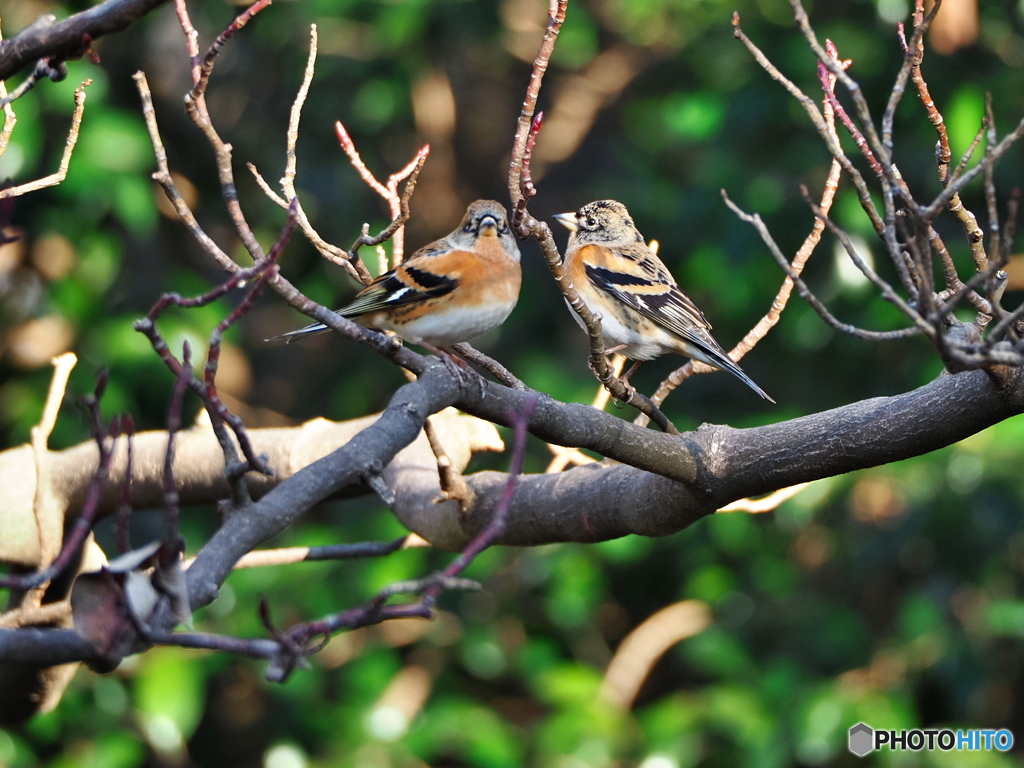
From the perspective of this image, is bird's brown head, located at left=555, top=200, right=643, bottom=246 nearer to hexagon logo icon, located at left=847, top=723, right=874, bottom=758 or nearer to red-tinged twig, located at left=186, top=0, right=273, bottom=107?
hexagon logo icon, located at left=847, top=723, right=874, bottom=758

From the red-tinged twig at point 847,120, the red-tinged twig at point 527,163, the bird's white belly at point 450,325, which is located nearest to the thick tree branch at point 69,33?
the red-tinged twig at point 527,163

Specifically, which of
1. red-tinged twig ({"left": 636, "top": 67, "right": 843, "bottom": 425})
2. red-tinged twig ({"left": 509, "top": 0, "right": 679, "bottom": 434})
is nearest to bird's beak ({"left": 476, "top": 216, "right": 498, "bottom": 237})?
red-tinged twig ({"left": 636, "top": 67, "right": 843, "bottom": 425})

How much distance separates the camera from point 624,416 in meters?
4.06

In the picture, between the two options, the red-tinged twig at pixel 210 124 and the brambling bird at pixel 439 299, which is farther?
the brambling bird at pixel 439 299

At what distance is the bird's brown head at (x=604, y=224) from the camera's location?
3.73m

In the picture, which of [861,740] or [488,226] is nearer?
[488,226]

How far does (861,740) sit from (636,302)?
1554 millimetres

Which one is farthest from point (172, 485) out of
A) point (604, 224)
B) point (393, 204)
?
point (604, 224)

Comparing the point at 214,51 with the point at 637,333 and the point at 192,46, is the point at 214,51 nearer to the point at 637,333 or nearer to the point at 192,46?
the point at 192,46

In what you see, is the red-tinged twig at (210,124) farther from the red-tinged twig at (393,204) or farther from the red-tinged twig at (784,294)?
the red-tinged twig at (784,294)

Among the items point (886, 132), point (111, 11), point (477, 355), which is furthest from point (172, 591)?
point (477, 355)

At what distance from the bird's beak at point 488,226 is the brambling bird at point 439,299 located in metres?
0.12

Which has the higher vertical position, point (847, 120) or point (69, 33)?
point (69, 33)

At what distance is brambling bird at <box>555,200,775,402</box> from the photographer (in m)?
3.19
